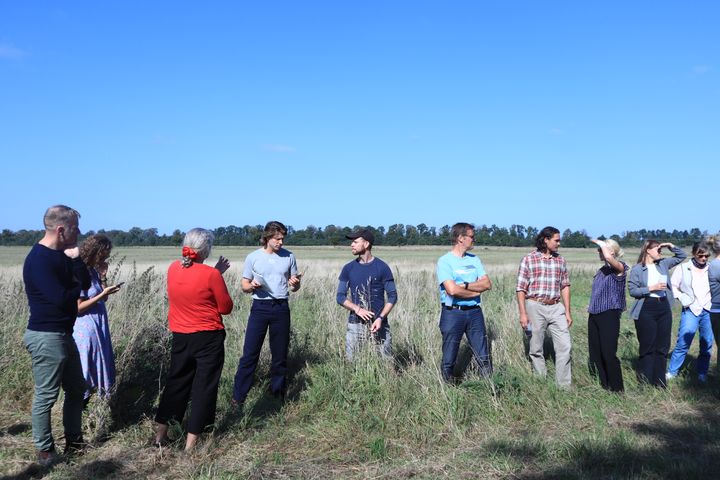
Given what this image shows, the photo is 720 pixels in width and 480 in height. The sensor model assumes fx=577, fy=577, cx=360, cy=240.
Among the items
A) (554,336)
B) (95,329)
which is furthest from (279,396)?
(554,336)

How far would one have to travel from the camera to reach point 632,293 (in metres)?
6.27

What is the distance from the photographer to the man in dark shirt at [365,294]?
19.7 feet

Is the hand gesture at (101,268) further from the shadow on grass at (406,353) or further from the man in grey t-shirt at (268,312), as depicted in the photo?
the shadow on grass at (406,353)

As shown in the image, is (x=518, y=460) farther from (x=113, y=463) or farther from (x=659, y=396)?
(x=113, y=463)

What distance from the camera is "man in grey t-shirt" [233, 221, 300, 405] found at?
5.52 meters

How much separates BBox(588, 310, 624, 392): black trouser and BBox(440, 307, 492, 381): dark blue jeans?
1.19 m

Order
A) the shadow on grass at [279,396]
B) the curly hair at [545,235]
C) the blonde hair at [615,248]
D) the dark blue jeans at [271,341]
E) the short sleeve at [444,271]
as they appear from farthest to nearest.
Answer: the curly hair at [545,235] < the blonde hair at [615,248] < the short sleeve at [444,271] < the dark blue jeans at [271,341] < the shadow on grass at [279,396]

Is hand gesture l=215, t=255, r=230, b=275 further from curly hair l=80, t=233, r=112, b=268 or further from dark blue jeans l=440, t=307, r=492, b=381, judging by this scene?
dark blue jeans l=440, t=307, r=492, b=381

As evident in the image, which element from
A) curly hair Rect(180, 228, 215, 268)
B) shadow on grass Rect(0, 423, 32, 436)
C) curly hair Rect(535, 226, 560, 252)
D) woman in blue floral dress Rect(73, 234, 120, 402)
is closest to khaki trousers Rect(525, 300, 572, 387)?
curly hair Rect(535, 226, 560, 252)

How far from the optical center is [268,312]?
220 inches

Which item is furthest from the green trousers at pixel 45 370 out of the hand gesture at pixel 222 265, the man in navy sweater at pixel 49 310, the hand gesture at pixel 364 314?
the hand gesture at pixel 364 314

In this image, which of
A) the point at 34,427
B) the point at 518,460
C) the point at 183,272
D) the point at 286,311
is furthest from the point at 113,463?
the point at 518,460

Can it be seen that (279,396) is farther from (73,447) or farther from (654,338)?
(654,338)

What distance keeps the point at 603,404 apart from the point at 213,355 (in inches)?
141
